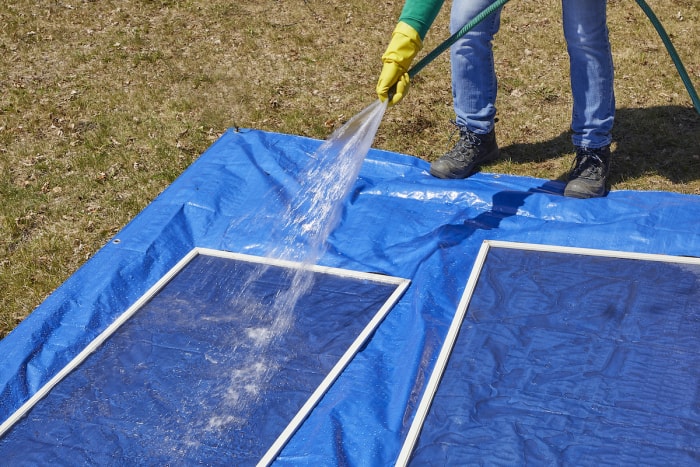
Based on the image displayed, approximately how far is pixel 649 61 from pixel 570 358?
3389 millimetres

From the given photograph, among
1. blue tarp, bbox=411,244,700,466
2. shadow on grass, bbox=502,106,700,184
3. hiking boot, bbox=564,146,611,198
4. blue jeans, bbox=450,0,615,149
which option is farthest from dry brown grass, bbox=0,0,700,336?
blue tarp, bbox=411,244,700,466

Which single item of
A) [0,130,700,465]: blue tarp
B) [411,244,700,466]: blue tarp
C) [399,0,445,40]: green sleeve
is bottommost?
[411,244,700,466]: blue tarp

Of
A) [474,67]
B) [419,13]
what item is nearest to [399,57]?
[419,13]

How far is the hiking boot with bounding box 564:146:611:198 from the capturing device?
12.2ft

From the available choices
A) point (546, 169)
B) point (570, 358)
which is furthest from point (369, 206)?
point (570, 358)

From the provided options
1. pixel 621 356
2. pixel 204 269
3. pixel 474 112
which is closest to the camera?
pixel 621 356

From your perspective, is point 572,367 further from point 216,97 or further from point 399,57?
point 216,97

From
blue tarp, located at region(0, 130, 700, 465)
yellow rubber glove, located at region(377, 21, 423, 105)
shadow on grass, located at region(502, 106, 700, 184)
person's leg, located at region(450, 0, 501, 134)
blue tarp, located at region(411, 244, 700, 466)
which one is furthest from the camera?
shadow on grass, located at region(502, 106, 700, 184)

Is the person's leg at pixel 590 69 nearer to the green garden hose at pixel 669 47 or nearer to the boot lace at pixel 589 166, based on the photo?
the boot lace at pixel 589 166

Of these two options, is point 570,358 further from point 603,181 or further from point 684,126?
point 684,126

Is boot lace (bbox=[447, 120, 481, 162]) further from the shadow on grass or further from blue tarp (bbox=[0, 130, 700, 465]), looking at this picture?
the shadow on grass

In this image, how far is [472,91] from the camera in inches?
154

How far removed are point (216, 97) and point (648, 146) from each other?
299 cm

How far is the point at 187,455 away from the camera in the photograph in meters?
2.58
